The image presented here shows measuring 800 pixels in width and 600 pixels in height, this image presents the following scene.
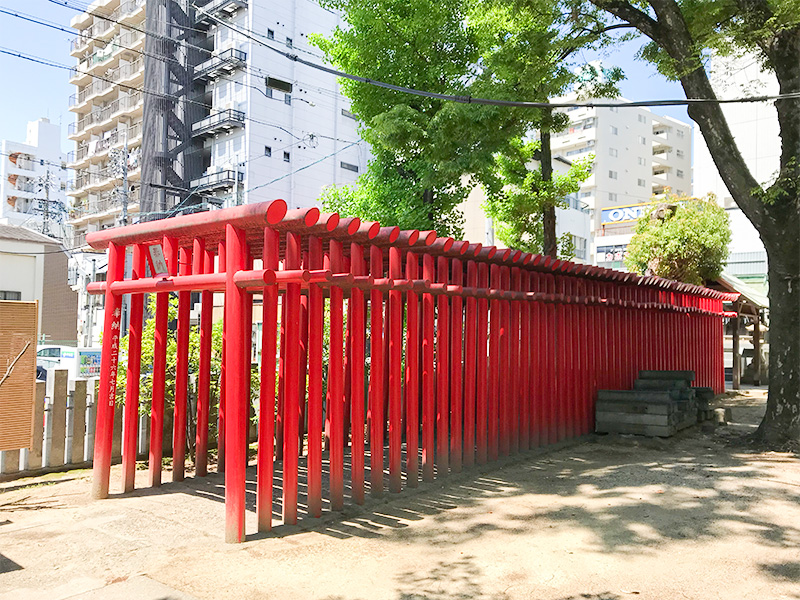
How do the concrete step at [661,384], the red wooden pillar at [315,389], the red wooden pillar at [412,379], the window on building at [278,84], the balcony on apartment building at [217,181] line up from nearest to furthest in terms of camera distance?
the red wooden pillar at [315,389], the red wooden pillar at [412,379], the concrete step at [661,384], the window on building at [278,84], the balcony on apartment building at [217,181]

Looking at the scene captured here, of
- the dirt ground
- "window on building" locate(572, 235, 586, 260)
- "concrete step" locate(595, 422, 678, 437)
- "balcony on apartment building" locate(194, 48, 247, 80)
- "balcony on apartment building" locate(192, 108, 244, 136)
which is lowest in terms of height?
the dirt ground

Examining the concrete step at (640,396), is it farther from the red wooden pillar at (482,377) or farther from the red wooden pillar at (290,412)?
the red wooden pillar at (290,412)

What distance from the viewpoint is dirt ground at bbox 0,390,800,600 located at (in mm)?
4520

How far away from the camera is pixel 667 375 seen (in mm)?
12266

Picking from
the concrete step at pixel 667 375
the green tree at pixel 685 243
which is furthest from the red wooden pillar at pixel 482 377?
the green tree at pixel 685 243

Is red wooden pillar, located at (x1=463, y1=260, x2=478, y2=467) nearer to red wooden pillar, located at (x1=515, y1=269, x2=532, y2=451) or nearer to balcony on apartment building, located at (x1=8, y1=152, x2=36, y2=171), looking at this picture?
red wooden pillar, located at (x1=515, y1=269, x2=532, y2=451)

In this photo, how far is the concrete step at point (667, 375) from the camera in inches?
480

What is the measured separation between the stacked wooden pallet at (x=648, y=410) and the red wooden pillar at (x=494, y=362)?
2885mm

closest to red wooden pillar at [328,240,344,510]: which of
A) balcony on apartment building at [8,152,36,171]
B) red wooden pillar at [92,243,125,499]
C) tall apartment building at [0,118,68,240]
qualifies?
red wooden pillar at [92,243,125,499]

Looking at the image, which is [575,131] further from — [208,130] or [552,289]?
[552,289]

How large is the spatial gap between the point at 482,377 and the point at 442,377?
92cm

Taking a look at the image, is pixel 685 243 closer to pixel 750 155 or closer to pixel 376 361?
pixel 376 361

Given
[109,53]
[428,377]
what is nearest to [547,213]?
[428,377]

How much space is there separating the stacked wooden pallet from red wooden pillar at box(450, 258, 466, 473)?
374 centimetres
